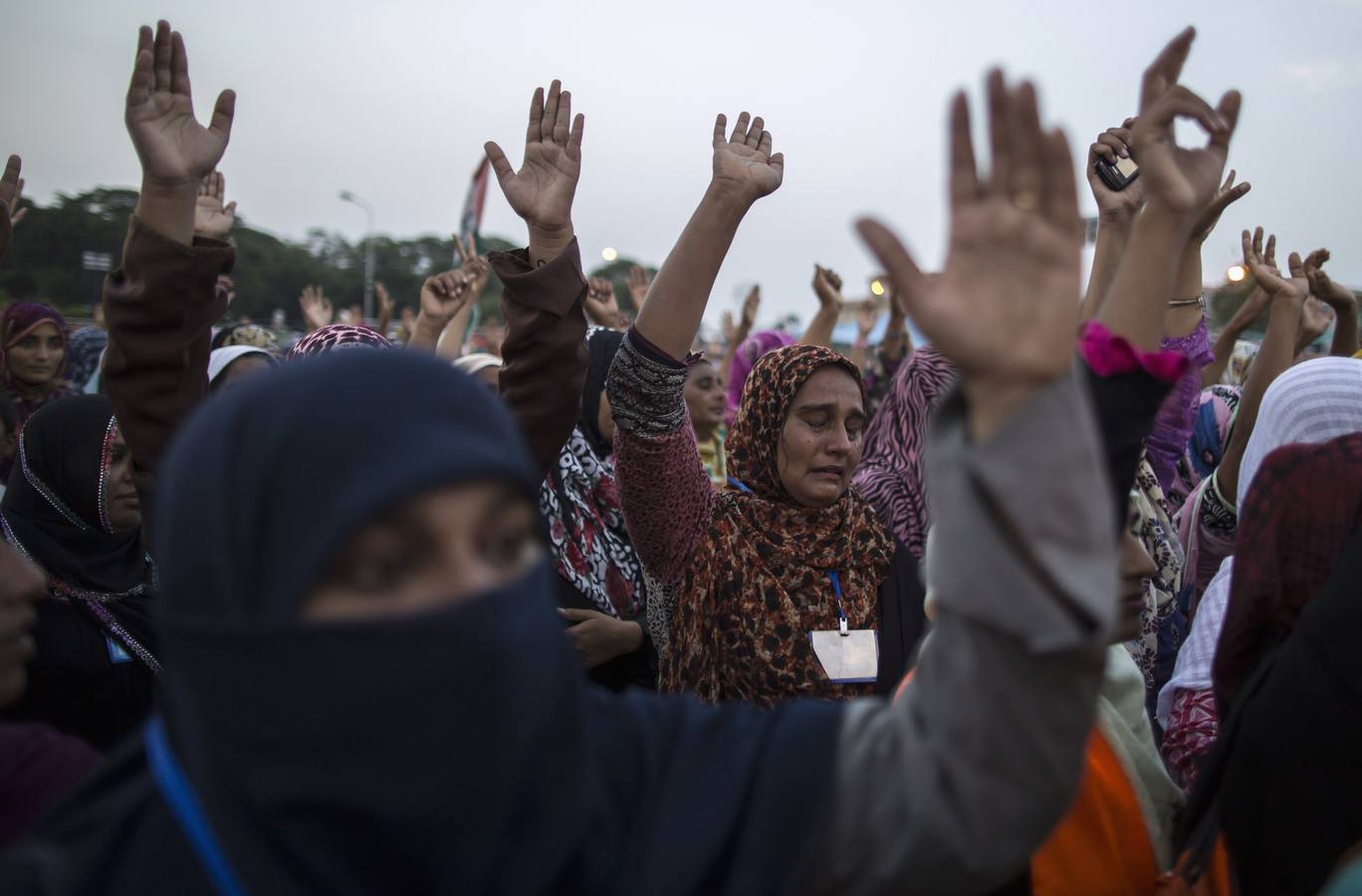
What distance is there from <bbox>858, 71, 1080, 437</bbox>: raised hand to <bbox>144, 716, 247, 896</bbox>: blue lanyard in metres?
0.89

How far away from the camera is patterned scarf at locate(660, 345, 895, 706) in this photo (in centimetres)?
227

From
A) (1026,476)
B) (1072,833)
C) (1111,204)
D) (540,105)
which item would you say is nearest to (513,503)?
(1026,476)

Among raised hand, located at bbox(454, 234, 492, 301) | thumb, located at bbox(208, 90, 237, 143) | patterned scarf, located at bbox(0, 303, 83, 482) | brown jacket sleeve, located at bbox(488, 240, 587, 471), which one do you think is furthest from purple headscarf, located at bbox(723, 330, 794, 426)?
thumb, located at bbox(208, 90, 237, 143)

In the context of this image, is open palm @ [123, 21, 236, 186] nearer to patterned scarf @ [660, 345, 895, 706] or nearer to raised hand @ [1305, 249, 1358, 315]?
patterned scarf @ [660, 345, 895, 706]

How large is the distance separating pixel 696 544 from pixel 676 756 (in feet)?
4.70

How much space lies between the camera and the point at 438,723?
3.10ft

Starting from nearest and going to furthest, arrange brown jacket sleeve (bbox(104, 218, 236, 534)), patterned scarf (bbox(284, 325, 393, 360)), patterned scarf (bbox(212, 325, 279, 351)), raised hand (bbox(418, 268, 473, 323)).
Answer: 1. brown jacket sleeve (bbox(104, 218, 236, 534))
2. patterned scarf (bbox(284, 325, 393, 360))
3. raised hand (bbox(418, 268, 473, 323))
4. patterned scarf (bbox(212, 325, 279, 351))

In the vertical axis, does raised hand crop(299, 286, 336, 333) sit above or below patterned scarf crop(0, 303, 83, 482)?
above

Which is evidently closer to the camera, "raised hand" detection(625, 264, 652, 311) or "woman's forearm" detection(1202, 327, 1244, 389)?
"woman's forearm" detection(1202, 327, 1244, 389)

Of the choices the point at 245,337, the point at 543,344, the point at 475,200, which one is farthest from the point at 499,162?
the point at 475,200

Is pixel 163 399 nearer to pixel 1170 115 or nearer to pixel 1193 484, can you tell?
pixel 1170 115

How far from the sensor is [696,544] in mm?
2510

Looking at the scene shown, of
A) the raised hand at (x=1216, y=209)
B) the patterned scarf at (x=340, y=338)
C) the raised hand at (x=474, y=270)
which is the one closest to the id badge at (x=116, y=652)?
the patterned scarf at (x=340, y=338)

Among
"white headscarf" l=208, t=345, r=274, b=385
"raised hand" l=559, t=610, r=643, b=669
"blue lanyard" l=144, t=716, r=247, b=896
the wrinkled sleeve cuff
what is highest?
"white headscarf" l=208, t=345, r=274, b=385
